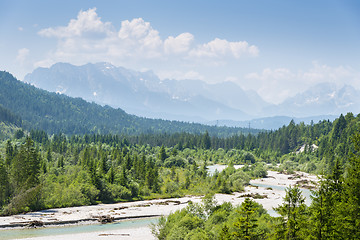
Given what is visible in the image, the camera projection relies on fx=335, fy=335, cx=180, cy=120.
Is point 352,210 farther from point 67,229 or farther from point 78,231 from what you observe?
point 67,229

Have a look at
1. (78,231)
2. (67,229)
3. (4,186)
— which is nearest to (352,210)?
(78,231)

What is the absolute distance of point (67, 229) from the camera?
6203 cm

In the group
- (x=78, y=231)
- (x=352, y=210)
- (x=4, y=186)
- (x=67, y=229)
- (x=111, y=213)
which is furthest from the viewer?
(x=111, y=213)

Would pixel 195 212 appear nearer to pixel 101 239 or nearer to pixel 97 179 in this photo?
pixel 101 239

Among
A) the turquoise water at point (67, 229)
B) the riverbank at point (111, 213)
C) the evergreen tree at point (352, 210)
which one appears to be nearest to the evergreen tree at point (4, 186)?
the riverbank at point (111, 213)

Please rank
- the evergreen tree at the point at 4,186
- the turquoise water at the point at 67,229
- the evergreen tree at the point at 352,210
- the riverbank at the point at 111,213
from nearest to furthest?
the evergreen tree at the point at 352,210 < the turquoise water at the point at 67,229 < the riverbank at the point at 111,213 < the evergreen tree at the point at 4,186

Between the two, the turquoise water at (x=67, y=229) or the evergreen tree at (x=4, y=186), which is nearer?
the turquoise water at (x=67, y=229)

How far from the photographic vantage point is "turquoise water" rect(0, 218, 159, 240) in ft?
184

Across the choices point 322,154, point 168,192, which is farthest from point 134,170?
point 322,154

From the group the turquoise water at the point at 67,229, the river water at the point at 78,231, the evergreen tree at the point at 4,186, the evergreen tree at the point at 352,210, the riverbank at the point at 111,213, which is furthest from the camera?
the evergreen tree at the point at 4,186

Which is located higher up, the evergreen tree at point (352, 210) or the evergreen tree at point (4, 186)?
the evergreen tree at point (352, 210)

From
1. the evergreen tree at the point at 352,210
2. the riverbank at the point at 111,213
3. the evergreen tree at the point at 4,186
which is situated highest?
the evergreen tree at the point at 352,210

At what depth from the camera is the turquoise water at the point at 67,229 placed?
5594cm

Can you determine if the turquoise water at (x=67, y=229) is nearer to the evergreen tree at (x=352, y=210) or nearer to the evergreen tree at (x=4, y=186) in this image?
the evergreen tree at (x=4, y=186)
